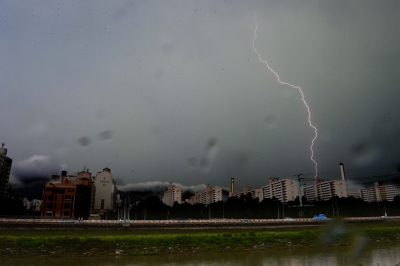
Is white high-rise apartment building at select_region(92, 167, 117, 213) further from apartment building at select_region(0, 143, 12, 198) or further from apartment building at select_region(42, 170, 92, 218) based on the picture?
apartment building at select_region(0, 143, 12, 198)

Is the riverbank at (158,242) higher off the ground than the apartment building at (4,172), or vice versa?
the apartment building at (4,172)

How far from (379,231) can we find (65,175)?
358 ft

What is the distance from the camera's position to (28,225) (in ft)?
156

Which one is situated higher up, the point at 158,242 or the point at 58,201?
the point at 58,201

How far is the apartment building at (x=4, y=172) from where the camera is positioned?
122250 millimetres

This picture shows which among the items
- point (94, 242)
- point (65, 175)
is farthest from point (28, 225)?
point (65, 175)

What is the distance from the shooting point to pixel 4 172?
126688 millimetres

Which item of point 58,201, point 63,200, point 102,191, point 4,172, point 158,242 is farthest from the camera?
point 102,191

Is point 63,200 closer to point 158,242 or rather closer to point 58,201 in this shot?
point 58,201

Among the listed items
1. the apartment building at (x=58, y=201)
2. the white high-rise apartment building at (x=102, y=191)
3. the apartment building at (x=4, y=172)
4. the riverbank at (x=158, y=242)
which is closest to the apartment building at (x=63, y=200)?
the apartment building at (x=58, y=201)

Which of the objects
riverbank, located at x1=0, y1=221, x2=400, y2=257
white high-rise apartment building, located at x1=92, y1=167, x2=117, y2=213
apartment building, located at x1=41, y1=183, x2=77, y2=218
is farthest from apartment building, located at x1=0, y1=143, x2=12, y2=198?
riverbank, located at x1=0, y1=221, x2=400, y2=257

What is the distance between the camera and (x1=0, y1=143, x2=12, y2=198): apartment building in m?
122

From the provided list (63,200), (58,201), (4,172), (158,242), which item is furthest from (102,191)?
(158,242)

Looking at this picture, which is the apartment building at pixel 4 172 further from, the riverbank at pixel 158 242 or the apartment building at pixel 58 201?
the riverbank at pixel 158 242
